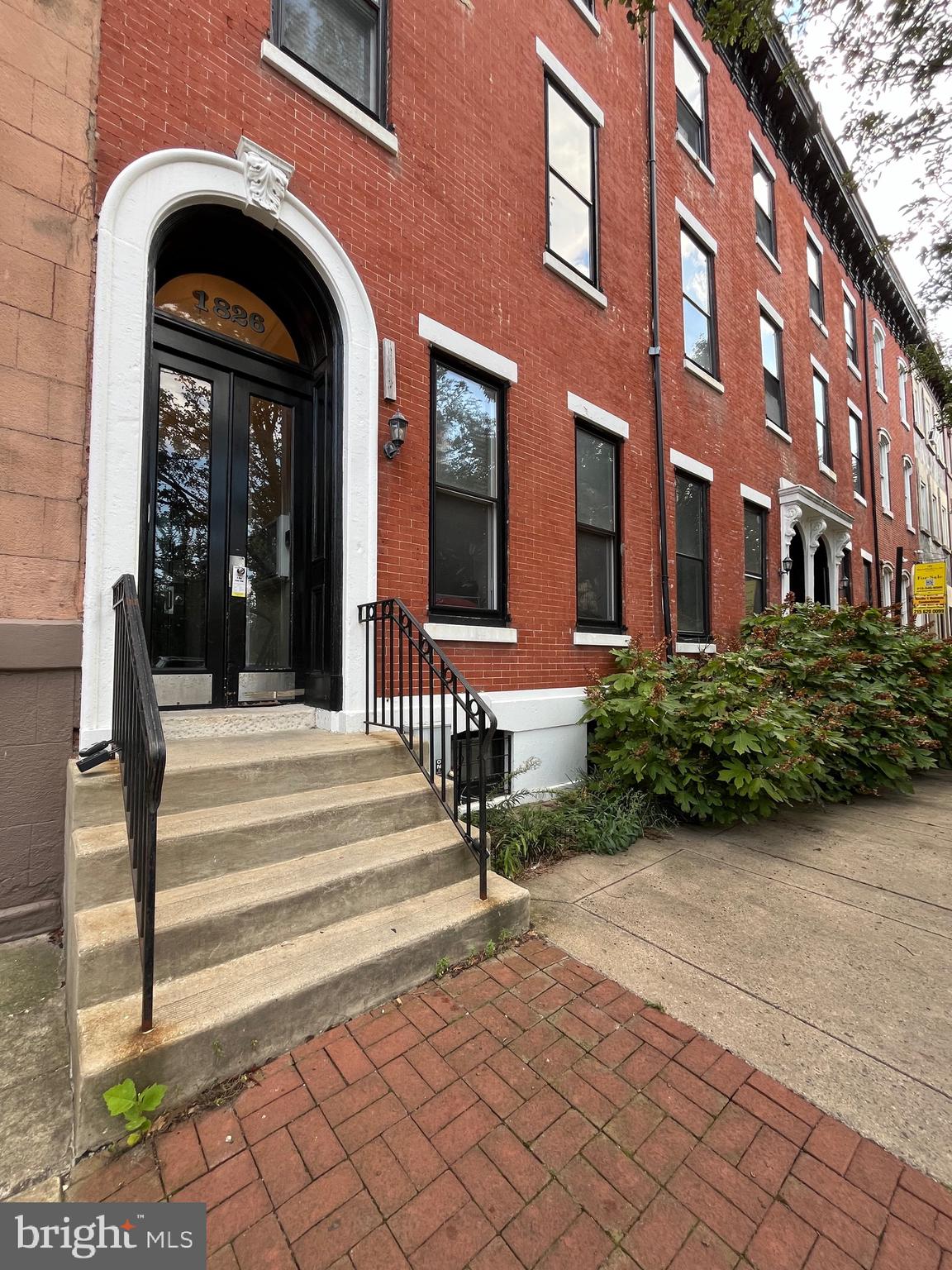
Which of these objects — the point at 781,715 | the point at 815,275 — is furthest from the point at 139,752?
the point at 815,275

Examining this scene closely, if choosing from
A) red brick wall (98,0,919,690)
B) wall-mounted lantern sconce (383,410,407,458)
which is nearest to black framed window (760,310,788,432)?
red brick wall (98,0,919,690)

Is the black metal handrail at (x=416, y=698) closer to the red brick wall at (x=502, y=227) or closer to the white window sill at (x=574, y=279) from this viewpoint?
the red brick wall at (x=502, y=227)

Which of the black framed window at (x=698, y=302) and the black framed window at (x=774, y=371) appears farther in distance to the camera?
the black framed window at (x=774, y=371)

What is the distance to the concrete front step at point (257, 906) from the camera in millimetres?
2148

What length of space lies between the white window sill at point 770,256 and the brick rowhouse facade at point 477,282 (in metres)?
0.19

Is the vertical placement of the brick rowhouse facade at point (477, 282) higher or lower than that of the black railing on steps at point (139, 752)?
higher

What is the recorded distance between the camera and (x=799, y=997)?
2.54 meters

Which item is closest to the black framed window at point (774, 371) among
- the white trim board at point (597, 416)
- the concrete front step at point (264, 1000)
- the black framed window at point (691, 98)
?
the black framed window at point (691, 98)

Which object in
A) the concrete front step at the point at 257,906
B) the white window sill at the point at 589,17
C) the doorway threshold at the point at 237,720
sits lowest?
the concrete front step at the point at 257,906

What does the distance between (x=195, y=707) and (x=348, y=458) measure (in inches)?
83.8

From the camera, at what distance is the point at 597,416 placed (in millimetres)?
6379

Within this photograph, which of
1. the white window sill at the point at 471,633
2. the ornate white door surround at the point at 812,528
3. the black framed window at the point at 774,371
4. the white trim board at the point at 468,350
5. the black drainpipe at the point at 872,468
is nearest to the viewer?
the white window sill at the point at 471,633

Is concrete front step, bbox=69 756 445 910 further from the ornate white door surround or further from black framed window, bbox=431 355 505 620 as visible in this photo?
the ornate white door surround

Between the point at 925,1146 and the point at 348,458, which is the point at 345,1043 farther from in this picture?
the point at 348,458
